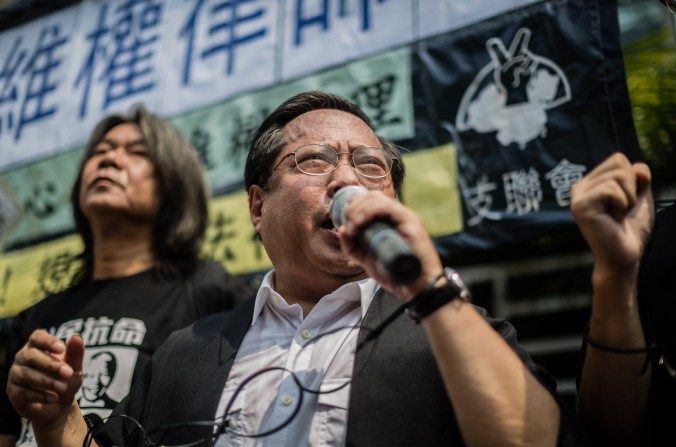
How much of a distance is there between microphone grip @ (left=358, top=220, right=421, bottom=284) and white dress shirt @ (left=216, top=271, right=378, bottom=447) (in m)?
0.43

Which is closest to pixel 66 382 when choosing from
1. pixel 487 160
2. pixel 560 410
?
pixel 560 410

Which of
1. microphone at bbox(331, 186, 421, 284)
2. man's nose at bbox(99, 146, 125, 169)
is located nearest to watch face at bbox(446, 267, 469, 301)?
microphone at bbox(331, 186, 421, 284)

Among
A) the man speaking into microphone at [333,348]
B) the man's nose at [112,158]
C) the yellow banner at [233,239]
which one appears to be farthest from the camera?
the yellow banner at [233,239]

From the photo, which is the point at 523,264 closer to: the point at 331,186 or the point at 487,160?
the point at 487,160

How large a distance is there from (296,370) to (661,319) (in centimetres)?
79

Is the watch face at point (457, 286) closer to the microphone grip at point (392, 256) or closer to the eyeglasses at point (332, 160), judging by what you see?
the microphone grip at point (392, 256)

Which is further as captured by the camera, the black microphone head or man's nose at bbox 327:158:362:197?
man's nose at bbox 327:158:362:197

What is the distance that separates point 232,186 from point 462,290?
2.46 meters

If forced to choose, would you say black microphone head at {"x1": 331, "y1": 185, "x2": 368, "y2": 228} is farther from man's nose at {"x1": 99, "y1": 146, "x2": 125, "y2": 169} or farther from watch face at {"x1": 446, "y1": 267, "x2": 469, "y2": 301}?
man's nose at {"x1": 99, "y1": 146, "x2": 125, "y2": 169}

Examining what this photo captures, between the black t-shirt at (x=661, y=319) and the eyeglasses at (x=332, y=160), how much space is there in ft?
2.40

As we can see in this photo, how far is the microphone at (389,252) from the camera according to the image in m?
1.25

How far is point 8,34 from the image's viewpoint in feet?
Result: 15.7

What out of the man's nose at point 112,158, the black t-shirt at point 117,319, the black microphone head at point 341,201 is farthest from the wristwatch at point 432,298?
the man's nose at point 112,158

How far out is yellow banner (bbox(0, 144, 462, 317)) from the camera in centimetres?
311
